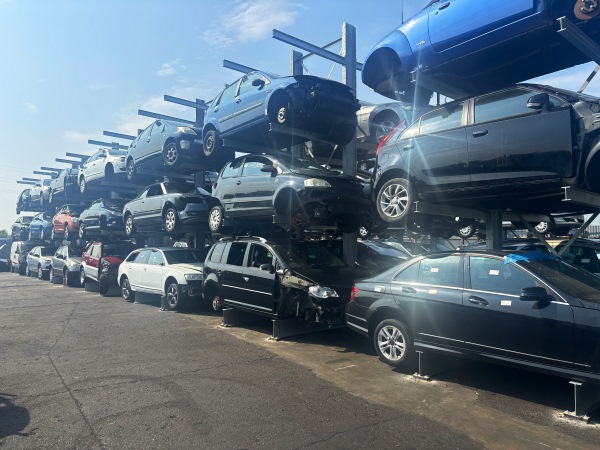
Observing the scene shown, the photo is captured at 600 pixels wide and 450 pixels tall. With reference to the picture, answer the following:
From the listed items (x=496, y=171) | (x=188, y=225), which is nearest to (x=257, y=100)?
(x=188, y=225)

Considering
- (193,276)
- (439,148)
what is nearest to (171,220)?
(193,276)

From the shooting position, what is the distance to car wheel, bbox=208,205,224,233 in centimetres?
1027

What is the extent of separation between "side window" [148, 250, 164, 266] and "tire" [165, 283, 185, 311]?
875 mm

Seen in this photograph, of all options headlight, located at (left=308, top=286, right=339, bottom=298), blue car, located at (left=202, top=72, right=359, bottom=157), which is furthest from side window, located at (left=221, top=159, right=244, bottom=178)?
headlight, located at (left=308, top=286, right=339, bottom=298)

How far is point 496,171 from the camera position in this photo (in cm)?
592

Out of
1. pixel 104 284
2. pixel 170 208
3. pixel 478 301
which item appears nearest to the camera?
pixel 478 301

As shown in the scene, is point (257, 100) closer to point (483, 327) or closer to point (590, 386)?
point (483, 327)

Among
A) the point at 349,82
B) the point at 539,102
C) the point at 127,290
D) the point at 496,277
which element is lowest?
the point at 127,290

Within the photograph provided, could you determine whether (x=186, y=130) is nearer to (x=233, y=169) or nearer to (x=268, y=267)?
(x=233, y=169)

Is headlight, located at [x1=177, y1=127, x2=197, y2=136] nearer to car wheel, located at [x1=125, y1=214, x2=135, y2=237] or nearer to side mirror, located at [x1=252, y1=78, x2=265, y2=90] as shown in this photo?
side mirror, located at [x1=252, y1=78, x2=265, y2=90]

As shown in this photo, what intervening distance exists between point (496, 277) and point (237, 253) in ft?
17.1

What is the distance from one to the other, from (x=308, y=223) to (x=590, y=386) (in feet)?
17.2

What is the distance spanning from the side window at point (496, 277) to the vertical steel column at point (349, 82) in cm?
464

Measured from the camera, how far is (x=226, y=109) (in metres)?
10.7
